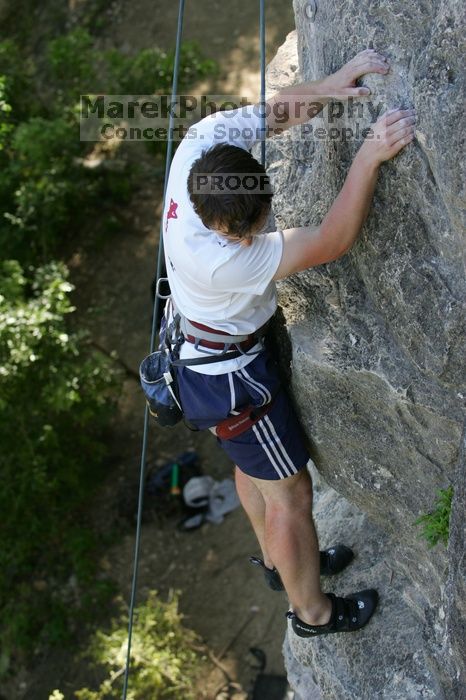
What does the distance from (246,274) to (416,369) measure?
0.67 metres

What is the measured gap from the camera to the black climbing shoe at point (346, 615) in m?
3.64

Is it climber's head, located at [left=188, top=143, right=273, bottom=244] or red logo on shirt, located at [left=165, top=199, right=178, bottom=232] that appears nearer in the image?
climber's head, located at [left=188, top=143, right=273, bottom=244]

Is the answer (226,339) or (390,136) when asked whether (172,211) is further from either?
(390,136)

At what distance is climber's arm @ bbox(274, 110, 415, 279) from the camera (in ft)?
8.54

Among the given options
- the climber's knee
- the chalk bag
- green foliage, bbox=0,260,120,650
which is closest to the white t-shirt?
the chalk bag

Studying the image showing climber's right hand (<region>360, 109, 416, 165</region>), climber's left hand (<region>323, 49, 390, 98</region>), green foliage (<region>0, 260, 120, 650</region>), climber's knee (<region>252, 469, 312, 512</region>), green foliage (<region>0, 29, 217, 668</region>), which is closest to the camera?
climber's right hand (<region>360, 109, 416, 165</region>)

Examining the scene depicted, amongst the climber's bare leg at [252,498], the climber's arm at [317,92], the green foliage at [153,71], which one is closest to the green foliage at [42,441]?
the green foliage at [153,71]

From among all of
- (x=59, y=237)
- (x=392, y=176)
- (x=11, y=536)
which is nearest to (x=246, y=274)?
(x=392, y=176)

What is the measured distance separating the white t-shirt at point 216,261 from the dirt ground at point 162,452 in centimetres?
427

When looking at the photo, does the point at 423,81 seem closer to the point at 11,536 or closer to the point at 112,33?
the point at 11,536

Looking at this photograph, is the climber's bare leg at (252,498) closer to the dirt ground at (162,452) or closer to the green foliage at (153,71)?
the dirt ground at (162,452)

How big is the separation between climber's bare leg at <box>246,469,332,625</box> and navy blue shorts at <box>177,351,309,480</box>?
9 cm

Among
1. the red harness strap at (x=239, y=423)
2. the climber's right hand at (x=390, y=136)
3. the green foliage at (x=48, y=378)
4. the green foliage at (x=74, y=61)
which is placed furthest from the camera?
the green foliage at (x=74, y=61)

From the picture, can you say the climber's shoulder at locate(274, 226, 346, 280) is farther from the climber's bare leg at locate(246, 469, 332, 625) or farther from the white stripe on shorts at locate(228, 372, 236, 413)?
the climber's bare leg at locate(246, 469, 332, 625)
